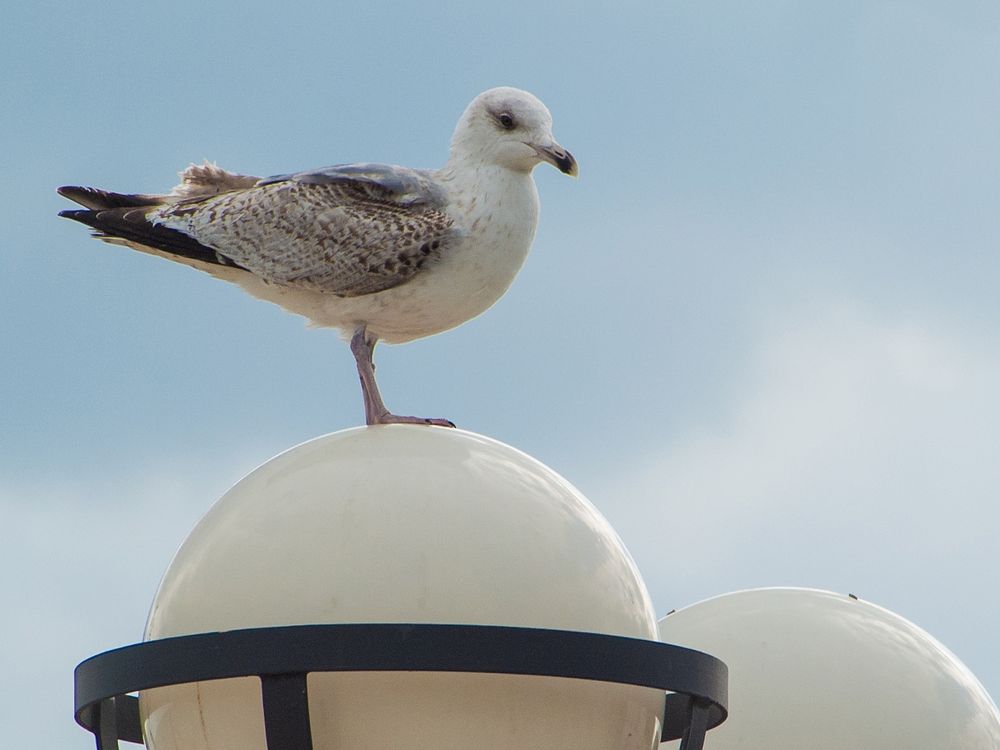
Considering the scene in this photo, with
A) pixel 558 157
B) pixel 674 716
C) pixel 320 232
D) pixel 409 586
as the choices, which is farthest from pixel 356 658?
pixel 558 157

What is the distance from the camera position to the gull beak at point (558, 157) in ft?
23.9

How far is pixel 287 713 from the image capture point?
4184 millimetres

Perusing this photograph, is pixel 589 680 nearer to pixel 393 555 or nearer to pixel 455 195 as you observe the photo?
pixel 393 555

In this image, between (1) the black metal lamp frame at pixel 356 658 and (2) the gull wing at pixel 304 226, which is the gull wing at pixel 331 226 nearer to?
(2) the gull wing at pixel 304 226

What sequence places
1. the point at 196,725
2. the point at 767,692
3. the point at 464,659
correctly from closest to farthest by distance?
the point at 464,659 → the point at 196,725 → the point at 767,692

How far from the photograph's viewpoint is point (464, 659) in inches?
166

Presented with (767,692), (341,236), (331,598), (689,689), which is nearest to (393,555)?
(331,598)

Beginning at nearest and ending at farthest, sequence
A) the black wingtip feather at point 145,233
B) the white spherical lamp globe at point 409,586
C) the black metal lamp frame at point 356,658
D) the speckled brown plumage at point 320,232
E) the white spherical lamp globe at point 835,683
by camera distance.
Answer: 1. the black metal lamp frame at point 356,658
2. the white spherical lamp globe at point 409,586
3. the white spherical lamp globe at point 835,683
4. the speckled brown plumage at point 320,232
5. the black wingtip feather at point 145,233

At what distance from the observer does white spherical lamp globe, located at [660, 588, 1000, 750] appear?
625 cm

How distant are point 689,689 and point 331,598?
1096mm

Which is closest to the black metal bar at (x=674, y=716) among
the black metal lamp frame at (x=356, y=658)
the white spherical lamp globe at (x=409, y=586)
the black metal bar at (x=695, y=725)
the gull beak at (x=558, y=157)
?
the black metal bar at (x=695, y=725)

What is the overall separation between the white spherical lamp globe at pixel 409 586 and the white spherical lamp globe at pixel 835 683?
158 centimetres

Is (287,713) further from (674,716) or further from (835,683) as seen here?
(835,683)

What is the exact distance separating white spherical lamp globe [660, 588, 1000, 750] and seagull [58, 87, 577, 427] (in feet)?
5.83
